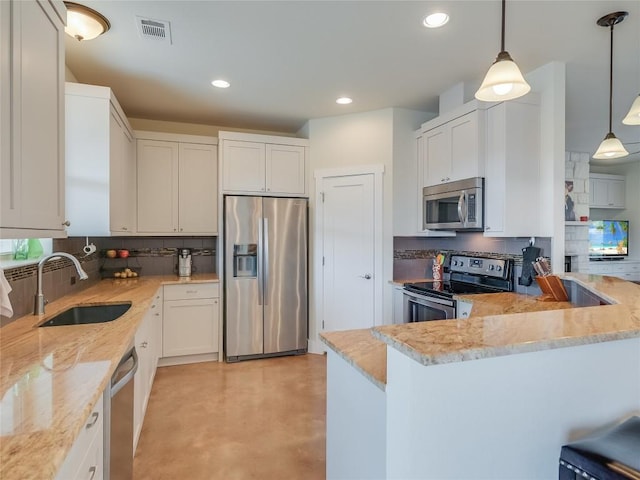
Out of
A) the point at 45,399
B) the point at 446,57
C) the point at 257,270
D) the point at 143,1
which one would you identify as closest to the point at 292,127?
the point at 257,270

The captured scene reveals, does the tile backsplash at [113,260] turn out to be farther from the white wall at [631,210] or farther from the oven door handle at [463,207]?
the white wall at [631,210]

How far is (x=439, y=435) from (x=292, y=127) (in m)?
4.13

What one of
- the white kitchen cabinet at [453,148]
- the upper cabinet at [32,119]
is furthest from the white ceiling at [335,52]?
the upper cabinet at [32,119]

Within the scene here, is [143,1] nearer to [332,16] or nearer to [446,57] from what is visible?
[332,16]

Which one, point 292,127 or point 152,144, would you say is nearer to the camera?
point 152,144

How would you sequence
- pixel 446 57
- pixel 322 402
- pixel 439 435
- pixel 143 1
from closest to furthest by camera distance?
pixel 439 435 → pixel 143 1 → pixel 446 57 → pixel 322 402

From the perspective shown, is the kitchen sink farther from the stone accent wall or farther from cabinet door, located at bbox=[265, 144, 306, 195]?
the stone accent wall

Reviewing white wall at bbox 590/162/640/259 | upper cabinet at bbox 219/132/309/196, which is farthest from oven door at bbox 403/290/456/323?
white wall at bbox 590/162/640/259

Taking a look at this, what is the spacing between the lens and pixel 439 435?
1059mm

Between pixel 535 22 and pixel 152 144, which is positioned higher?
pixel 535 22

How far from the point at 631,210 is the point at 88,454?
819 centimetres

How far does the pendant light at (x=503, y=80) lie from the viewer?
1757 millimetres

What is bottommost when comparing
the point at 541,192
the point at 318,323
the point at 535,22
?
the point at 318,323

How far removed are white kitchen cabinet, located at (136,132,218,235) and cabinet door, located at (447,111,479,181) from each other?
2565mm
